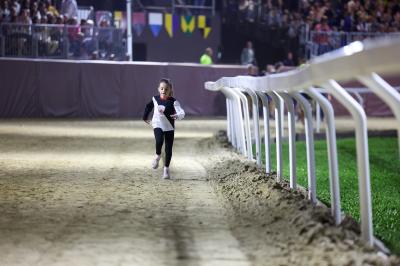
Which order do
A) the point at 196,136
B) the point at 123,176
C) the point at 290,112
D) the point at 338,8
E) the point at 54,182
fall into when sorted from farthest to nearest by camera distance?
1. the point at 338,8
2. the point at 196,136
3. the point at 123,176
4. the point at 54,182
5. the point at 290,112

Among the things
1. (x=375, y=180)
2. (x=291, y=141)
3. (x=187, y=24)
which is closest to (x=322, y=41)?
(x=187, y=24)

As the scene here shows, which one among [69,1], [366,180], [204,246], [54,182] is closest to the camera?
[366,180]

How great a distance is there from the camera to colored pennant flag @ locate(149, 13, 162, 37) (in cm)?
3128

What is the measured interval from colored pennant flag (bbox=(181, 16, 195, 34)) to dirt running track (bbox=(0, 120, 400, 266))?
716 inches

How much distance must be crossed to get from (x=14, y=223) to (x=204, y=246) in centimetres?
210

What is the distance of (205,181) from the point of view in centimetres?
1102

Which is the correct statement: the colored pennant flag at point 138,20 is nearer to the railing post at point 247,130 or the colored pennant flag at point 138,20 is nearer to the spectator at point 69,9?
the spectator at point 69,9

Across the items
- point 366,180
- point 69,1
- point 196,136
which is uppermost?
point 69,1

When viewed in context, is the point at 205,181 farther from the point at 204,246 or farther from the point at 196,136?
the point at 196,136

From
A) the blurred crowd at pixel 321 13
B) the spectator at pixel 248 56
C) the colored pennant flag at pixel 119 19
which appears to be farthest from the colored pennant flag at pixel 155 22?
the spectator at pixel 248 56

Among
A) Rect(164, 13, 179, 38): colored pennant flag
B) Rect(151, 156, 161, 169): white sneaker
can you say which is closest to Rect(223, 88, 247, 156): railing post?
Rect(151, 156, 161, 169): white sneaker

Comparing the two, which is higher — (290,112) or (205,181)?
(290,112)

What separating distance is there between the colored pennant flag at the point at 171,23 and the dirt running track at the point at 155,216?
58.8 feet

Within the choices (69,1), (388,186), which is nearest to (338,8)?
(69,1)
